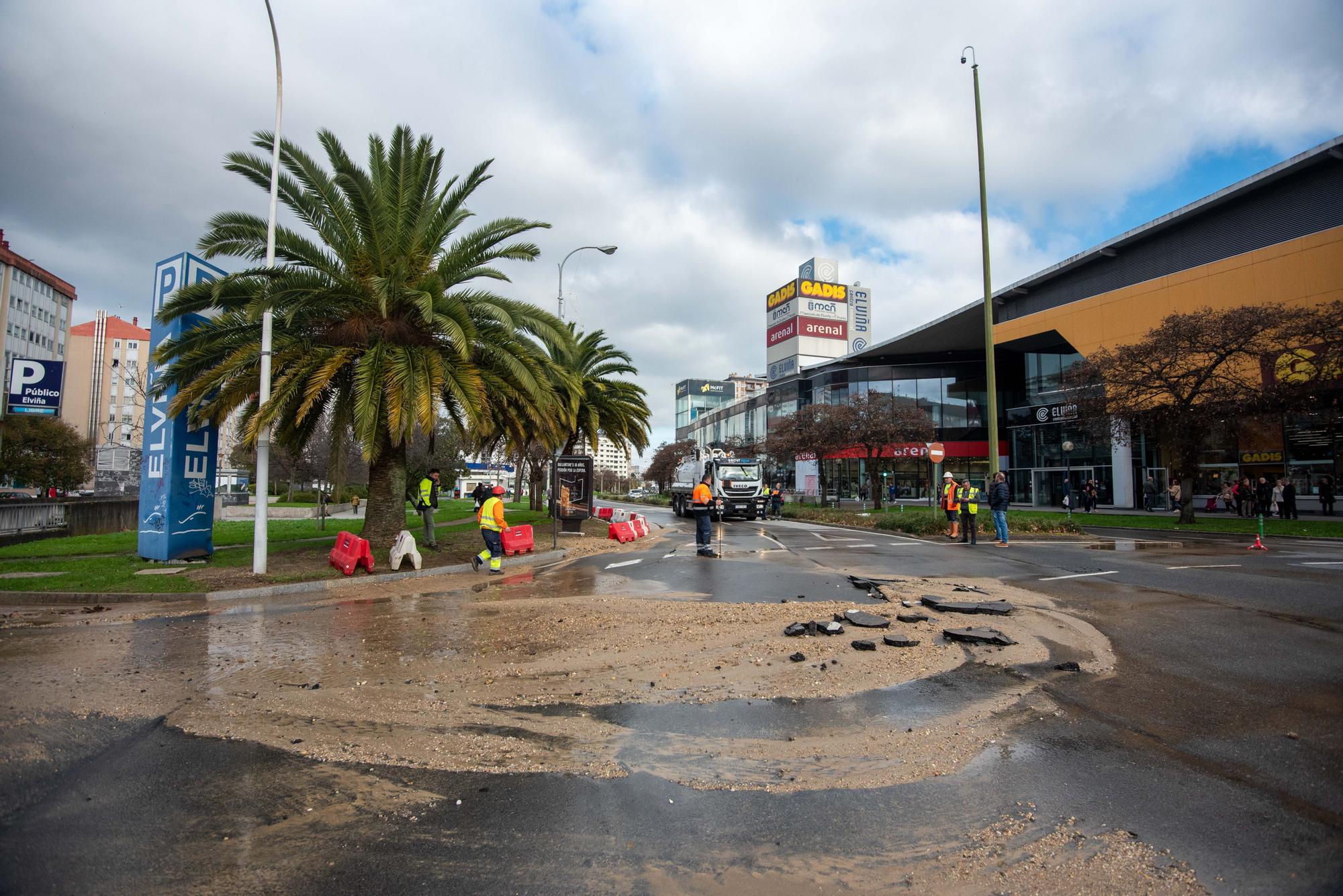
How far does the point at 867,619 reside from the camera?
7734 millimetres

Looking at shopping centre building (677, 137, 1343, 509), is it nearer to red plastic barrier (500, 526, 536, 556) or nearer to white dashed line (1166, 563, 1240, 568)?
white dashed line (1166, 563, 1240, 568)

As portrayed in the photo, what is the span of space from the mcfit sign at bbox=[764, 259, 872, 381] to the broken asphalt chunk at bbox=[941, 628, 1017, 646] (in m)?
76.3

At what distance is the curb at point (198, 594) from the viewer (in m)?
10.2

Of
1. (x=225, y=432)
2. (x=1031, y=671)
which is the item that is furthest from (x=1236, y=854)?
(x=225, y=432)

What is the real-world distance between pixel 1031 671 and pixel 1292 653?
2617mm

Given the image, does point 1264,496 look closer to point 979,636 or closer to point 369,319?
point 979,636

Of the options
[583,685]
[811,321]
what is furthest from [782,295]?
[583,685]

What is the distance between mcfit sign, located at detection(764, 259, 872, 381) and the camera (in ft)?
272

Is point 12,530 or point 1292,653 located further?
point 12,530

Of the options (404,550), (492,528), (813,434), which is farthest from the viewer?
(813,434)

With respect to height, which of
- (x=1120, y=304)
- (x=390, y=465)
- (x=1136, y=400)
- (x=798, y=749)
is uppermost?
(x=1120, y=304)

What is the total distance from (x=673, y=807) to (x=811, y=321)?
8308 centimetres

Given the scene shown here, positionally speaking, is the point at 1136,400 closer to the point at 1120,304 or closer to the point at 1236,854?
the point at 1120,304

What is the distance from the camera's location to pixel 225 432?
214ft
